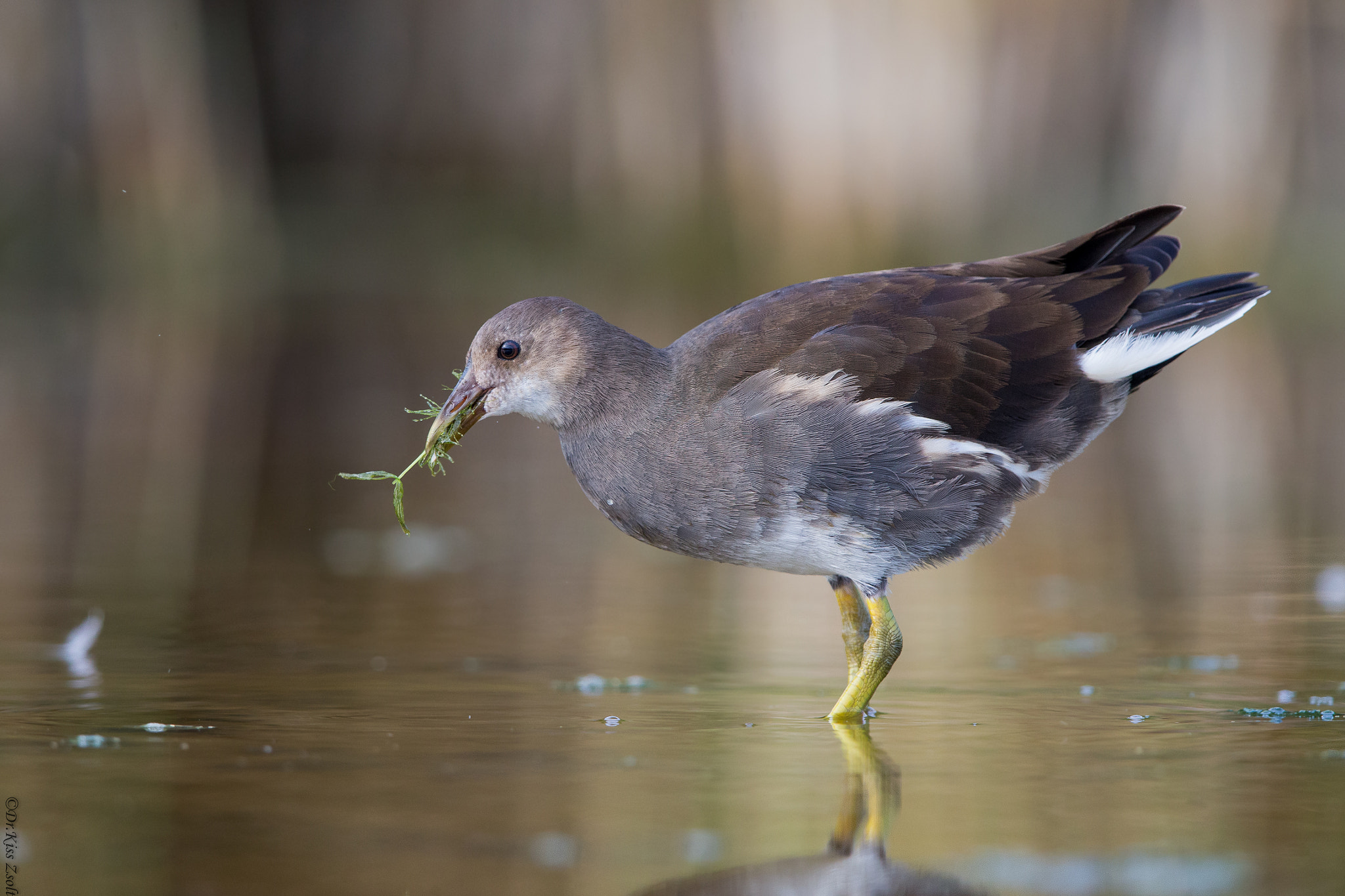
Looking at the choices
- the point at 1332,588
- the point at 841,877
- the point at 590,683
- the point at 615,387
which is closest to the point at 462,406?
the point at 615,387

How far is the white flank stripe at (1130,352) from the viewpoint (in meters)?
4.45

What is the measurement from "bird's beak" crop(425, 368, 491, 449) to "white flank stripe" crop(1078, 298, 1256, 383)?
153 centimetres

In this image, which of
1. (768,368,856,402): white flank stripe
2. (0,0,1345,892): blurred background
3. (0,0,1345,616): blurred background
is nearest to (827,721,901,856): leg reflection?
(768,368,856,402): white flank stripe

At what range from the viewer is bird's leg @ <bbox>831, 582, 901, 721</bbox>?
3.84m

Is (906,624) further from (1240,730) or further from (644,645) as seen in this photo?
(1240,730)

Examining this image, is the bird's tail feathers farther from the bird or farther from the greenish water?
the greenish water

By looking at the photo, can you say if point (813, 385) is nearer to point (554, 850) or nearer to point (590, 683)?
point (590, 683)

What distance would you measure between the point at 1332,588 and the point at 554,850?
3221mm

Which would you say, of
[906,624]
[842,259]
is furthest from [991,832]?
[842,259]

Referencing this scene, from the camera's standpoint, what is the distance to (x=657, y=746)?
3.45m

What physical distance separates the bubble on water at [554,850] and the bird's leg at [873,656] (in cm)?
112

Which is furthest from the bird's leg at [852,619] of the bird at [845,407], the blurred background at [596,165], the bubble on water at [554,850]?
the blurred background at [596,165]

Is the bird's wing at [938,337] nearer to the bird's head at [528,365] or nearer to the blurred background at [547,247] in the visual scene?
the bird's head at [528,365]

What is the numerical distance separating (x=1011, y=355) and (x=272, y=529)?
10.2 ft
